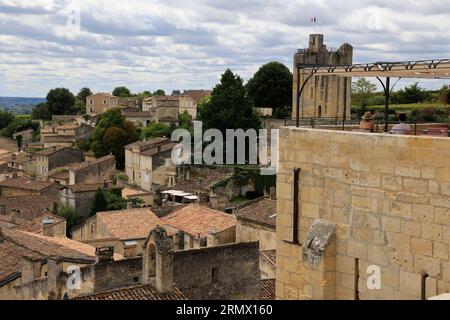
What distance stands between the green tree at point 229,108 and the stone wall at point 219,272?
114 ft

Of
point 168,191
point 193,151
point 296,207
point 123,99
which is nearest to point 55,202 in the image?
point 168,191

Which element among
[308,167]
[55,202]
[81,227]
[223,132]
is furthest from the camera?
[223,132]

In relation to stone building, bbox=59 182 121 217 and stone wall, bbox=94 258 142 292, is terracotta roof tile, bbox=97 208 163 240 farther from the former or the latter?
stone building, bbox=59 182 121 217

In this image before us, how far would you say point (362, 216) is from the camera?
24.7 ft

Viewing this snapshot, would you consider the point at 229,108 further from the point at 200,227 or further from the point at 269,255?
the point at 269,255

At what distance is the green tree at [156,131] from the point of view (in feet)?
256

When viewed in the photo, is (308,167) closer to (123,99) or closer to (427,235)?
(427,235)

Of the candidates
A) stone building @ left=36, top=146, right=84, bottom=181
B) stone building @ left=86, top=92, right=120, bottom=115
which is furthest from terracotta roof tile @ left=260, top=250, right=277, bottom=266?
stone building @ left=86, top=92, right=120, bottom=115

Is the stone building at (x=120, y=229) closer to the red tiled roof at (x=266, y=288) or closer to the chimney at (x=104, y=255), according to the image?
the chimney at (x=104, y=255)

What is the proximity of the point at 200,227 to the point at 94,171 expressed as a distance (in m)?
31.0

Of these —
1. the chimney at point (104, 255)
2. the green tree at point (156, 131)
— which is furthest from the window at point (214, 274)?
the green tree at point (156, 131)

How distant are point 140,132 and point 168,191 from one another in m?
30.8

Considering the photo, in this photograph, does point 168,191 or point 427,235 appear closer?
point 427,235

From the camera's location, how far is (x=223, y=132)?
197 feet
